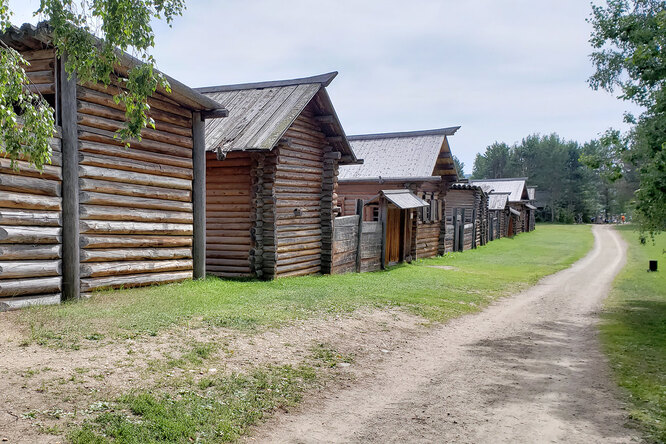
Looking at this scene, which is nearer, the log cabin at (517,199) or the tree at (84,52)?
the tree at (84,52)

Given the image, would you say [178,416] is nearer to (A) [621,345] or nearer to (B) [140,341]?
(B) [140,341]

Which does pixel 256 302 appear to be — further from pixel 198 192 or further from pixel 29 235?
pixel 29 235

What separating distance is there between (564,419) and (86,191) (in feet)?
28.9

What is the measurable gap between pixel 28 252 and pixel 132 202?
2.59 m

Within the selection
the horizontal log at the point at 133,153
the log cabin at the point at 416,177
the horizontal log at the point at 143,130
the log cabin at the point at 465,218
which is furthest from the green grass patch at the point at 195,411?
the log cabin at the point at 465,218

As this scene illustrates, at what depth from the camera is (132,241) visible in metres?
10.5

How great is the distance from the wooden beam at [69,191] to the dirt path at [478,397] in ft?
18.8

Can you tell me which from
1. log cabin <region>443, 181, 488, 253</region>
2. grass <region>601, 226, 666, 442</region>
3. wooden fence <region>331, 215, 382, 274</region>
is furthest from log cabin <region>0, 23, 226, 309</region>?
log cabin <region>443, 181, 488, 253</region>

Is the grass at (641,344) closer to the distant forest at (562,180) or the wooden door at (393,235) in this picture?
the wooden door at (393,235)

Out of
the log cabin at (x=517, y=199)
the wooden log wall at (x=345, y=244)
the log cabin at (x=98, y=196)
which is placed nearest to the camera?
the log cabin at (x=98, y=196)

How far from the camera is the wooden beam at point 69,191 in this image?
898 centimetres

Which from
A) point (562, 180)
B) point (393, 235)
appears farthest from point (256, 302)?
point (562, 180)

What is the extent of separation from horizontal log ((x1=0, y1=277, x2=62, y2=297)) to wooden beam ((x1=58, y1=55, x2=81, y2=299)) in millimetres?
240

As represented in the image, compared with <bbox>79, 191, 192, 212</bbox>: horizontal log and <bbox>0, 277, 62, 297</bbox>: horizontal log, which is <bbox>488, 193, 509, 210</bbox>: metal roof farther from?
<bbox>0, 277, 62, 297</bbox>: horizontal log
